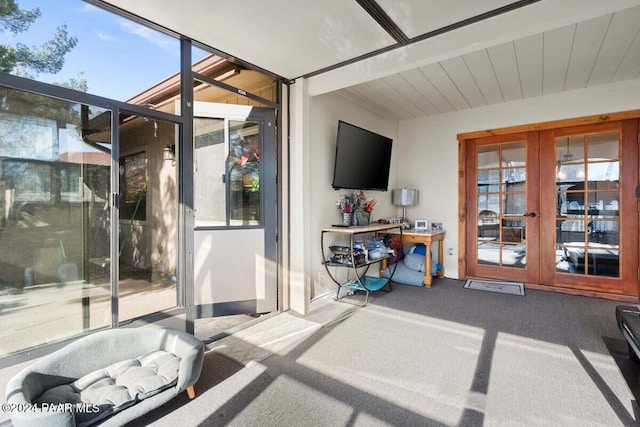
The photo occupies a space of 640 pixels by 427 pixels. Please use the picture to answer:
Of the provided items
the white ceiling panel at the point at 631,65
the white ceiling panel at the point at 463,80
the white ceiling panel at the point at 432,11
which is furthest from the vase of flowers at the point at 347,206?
the white ceiling panel at the point at 631,65

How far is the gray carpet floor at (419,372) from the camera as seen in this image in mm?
1757

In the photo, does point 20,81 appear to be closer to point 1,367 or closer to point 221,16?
point 221,16

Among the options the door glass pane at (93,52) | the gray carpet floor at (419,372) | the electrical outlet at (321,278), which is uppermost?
the door glass pane at (93,52)

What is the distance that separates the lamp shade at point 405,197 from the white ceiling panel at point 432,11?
8.79 feet

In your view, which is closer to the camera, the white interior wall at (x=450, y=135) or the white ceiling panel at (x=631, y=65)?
the white ceiling panel at (x=631, y=65)

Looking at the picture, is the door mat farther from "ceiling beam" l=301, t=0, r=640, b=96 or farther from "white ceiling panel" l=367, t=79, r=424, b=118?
"ceiling beam" l=301, t=0, r=640, b=96

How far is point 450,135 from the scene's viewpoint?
189 inches

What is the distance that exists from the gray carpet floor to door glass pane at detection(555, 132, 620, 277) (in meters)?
0.88

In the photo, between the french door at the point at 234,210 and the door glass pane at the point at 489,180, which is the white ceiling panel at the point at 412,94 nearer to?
the door glass pane at the point at 489,180

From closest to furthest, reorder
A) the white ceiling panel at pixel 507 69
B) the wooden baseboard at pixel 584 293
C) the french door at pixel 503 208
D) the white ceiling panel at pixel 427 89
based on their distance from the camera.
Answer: the white ceiling panel at pixel 507 69, the white ceiling panel at pixel 427 89, the wooden baseboard at pixel 584 293, the french door at pixel 503 208

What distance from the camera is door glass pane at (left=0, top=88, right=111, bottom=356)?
1794 mm

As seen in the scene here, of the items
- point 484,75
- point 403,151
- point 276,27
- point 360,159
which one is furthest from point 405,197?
point 276,27

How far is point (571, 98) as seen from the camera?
3947 millimetres

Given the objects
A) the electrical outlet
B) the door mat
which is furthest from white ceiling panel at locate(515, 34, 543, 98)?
the electrical outlet
